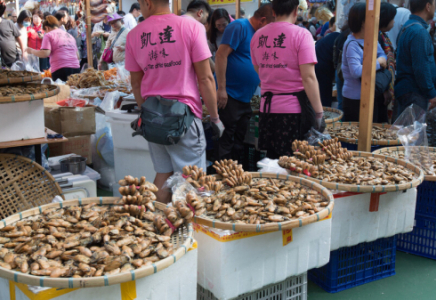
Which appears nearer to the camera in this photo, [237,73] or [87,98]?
[237,73]

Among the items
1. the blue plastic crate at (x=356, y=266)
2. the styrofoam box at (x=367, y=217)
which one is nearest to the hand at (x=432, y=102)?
the styrofoam box at (x=367, y=217)

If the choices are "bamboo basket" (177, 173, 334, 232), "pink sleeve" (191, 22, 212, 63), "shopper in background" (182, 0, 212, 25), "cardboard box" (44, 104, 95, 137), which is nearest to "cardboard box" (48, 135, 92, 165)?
"cardboard box" (44, 104, 95, 137)

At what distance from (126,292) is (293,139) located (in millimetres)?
2073

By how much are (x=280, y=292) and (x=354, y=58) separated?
8.60 ft

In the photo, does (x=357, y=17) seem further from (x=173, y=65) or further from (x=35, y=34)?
(x=35, y=34)

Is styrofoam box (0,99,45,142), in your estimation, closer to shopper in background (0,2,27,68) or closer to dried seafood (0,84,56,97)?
dried seafood (0,84,56,97)

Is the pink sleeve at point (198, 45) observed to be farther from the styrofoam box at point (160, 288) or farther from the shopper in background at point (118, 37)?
the shopper in background at point (118, 37)

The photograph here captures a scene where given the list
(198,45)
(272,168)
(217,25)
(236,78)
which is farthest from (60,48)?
(272,168)

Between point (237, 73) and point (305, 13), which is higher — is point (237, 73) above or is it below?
below

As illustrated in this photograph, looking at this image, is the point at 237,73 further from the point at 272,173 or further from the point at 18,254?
the point at 18,254

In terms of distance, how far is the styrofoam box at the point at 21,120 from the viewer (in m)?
2.81

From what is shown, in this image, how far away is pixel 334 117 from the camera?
435cm

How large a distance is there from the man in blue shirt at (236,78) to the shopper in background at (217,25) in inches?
32.3

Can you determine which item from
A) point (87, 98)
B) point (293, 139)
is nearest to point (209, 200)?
point (293, 139)
